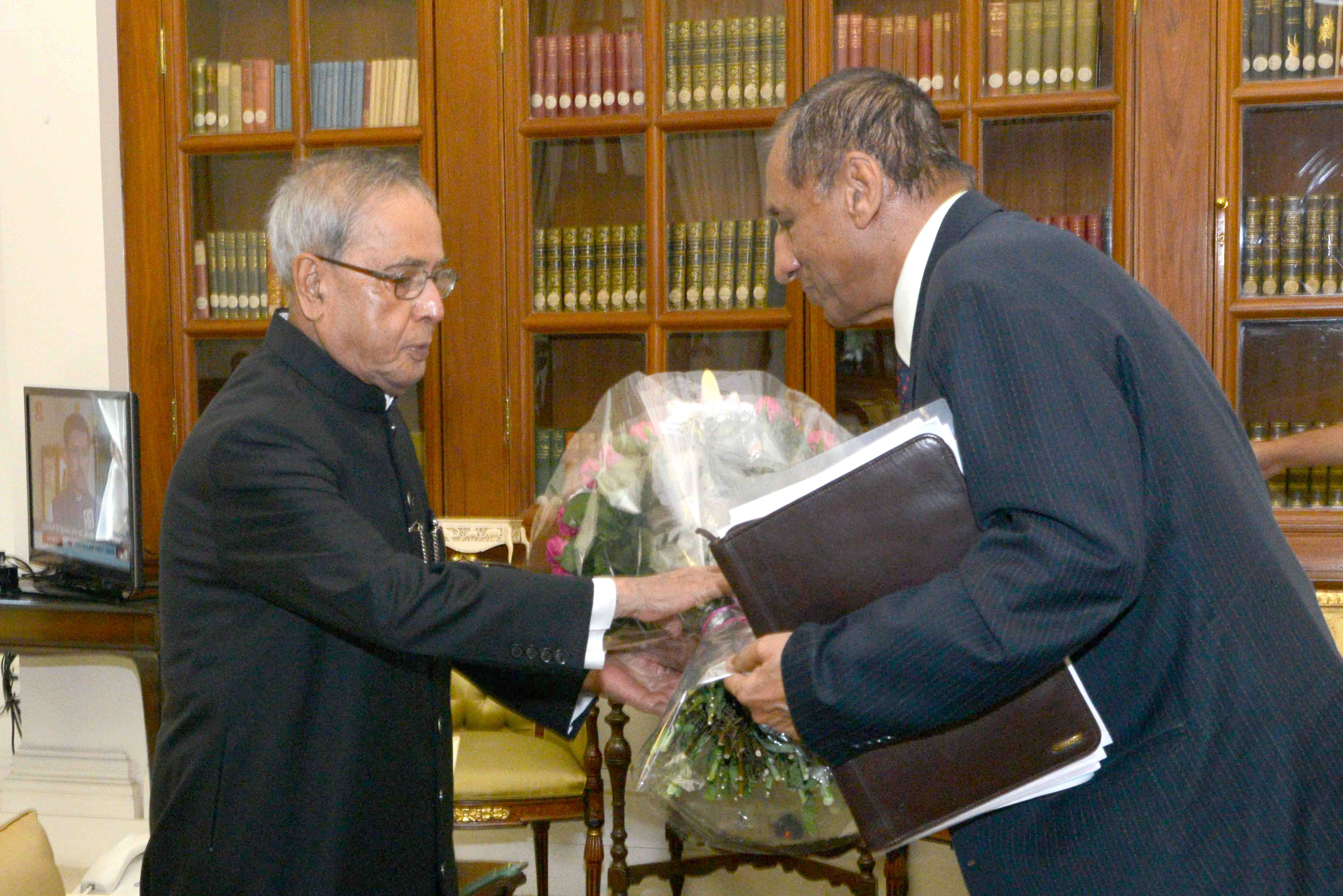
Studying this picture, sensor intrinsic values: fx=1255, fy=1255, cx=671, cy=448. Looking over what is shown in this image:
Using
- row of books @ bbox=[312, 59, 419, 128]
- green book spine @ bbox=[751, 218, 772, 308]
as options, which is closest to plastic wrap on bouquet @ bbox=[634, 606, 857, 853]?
green book spine @ bbox=[751, 218, 772, 308]

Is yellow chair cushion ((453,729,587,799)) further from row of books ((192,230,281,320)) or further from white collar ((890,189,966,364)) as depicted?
white collar ((890,189,966,364))

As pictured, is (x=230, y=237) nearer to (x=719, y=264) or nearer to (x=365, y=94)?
(x=365, y=94)

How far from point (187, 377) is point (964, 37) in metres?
2.71

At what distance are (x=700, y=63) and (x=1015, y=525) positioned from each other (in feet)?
9.57

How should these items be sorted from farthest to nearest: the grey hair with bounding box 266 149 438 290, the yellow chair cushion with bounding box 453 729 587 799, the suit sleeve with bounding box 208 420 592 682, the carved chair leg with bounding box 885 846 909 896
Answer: the yellow chair cushion with bounding box 453 729 587 799 → the carved chair leg with bounding box 885 846 909 896 → the grey hair with bounding box 266 149 438 290 → the suit sleeve with bounding box 208 420 592 682

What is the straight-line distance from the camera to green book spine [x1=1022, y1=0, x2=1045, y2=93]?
11.7ft

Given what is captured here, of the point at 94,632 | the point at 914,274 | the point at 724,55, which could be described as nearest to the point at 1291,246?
the point at 724,55

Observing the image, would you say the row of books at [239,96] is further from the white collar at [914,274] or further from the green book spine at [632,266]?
the white collar at [914,274]

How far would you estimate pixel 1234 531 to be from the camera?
1228mm

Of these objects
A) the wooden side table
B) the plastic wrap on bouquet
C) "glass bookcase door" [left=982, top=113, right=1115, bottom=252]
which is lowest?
the wooden side table

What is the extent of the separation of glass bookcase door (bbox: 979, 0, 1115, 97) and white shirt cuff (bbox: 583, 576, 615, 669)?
2.49m

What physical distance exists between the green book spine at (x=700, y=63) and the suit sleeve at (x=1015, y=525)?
2.73 metres

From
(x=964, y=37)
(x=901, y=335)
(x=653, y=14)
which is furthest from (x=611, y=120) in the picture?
(x=901, y=335)

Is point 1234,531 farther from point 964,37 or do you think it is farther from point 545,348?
point 545,348
